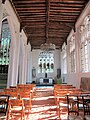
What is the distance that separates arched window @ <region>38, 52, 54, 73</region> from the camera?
63.7 feet

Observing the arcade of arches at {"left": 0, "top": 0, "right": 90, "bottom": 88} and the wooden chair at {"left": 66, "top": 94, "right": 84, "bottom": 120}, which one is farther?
the arcade of arches at {"left": 0, "top": 0, "right": 90, "bottom": 88}

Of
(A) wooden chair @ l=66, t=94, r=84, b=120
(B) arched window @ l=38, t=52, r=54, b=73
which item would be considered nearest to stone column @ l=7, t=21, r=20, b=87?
(A) wooden chair @ l=66, t=94, r=84, b=120

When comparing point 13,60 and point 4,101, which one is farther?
point 13,60

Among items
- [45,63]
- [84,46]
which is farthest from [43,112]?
[45,63]

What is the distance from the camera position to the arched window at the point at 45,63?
19422 mm

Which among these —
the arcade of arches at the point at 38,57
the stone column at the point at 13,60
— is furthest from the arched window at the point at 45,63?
the stone column at the point at 13,60

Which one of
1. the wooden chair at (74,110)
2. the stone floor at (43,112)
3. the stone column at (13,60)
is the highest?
the stone column at (13,60)

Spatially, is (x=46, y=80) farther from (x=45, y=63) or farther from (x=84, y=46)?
(x=84, y=46)

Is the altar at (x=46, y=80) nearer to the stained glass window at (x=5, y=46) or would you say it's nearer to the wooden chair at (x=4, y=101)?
the stained glass window at (x=5, y=46)

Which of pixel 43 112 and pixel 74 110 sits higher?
pixel 74 110

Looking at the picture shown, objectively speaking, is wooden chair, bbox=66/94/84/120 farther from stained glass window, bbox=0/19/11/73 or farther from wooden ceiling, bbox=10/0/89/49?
stained glass window, bbox=0/19/11/73

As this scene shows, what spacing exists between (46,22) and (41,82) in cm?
1040

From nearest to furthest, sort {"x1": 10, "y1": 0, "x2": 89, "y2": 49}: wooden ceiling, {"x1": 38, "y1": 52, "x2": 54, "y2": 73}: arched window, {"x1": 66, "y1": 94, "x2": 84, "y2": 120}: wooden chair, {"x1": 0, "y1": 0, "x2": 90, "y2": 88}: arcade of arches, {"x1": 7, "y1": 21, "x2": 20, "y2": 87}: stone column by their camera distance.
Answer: {"x1": 66, "y1": 94, "x2": 84, "y2": 120}: wooden chair < {"x1": 10, "y1": 0, "x2": 89, "y2": 49}: wooden ceiling < {"x1": 0, "y1": 0, "x2": 90, "y2": 88}: arcade of arches < {"x1": 7, "y1": 21, "x2": 20, "y2": 87}: stone column < {"x1": 38, "y1": 52, "x2": 54, "y2": 73}: arched window

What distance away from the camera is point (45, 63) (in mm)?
19578
